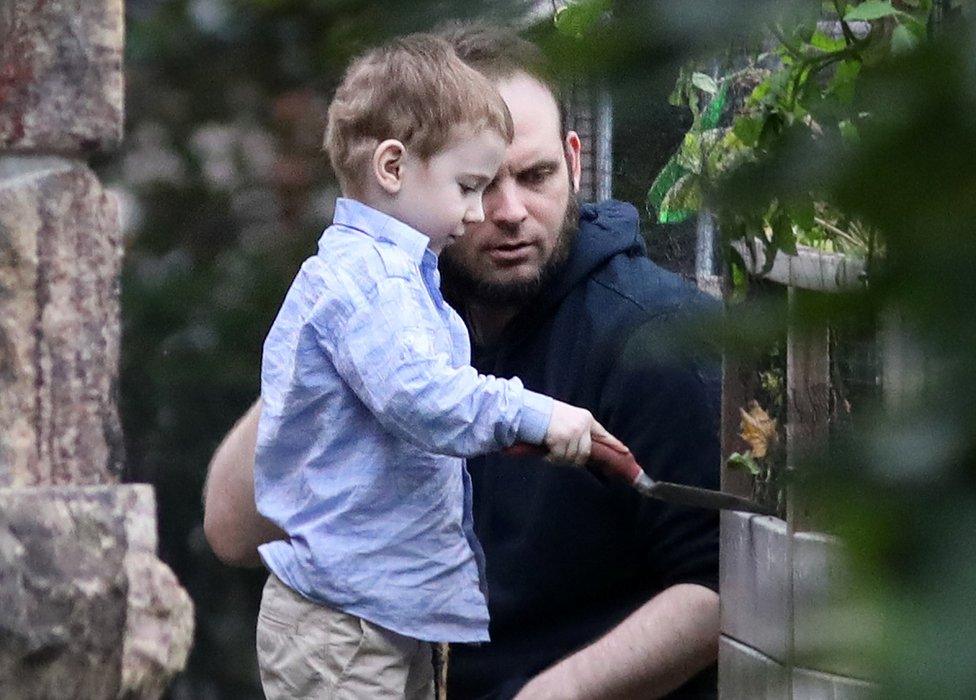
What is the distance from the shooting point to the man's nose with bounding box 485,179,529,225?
2371mm

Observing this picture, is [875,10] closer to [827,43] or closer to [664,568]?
[827,43]

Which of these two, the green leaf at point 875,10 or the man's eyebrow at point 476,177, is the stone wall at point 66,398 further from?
the man's eyebrow at point 476,177

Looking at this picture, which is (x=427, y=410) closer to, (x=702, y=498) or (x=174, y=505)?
(x=702, y=498)

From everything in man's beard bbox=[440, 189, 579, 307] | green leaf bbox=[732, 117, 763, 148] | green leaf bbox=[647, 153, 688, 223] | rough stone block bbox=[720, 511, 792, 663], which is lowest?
rough stone block bbox=[720, 511, 792, 663]

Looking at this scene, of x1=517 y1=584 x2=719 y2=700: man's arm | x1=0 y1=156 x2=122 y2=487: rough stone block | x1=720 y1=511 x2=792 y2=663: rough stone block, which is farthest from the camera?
x1=517 y1=584 x2=719 y2=700: man's arm

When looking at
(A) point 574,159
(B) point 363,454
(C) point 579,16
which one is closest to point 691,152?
(B) point 363,454

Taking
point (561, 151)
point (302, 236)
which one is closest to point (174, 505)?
point (561, 151)

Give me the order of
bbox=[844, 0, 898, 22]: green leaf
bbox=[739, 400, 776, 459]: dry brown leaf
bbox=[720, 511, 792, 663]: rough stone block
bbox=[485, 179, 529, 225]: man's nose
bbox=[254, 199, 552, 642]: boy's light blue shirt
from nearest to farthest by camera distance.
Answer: bbox=[844, 0, 898, 22]: green leaf, bbox=[720, 511, 792, 663]: rough stone block, bbox=[739, 400, 776, 459]: dry brown leaf, bbox=[254, 199, 552, 642]: boy's light blue shirt, bbox=[485, 179, 529, 225]: man's nose

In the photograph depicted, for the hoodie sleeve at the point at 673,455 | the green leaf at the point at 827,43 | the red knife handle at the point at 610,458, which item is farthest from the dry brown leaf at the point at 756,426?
the green leaf at the point at 827,43

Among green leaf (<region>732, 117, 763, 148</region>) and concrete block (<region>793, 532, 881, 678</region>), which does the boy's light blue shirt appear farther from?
concrete block (<region>793, 532, 881, 678</region>)

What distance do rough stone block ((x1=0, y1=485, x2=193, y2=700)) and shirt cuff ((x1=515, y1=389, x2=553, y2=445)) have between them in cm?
52

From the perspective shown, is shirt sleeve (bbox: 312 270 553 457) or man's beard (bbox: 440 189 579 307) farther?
man's beard (bbox: 440 189 579 307)

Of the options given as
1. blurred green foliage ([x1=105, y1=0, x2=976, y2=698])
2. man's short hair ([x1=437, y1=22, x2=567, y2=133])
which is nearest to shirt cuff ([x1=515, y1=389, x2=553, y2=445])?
blurred green foliage ([x1=105, y1=0, x2=976, y2=698])

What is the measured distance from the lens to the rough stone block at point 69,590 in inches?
55.1
